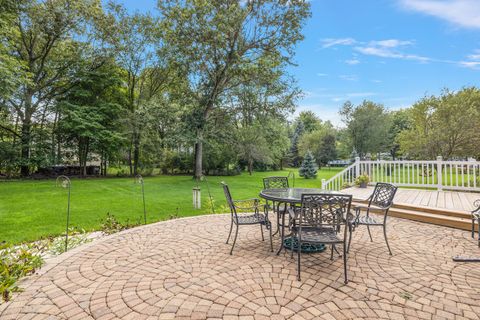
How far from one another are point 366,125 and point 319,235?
22208 mm

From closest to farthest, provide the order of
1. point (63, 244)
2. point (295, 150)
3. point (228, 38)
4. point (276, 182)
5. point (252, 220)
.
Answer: point (252, 220) → point (63, 244) → point (276, 182) → point (228, 38) → point (295, 150)

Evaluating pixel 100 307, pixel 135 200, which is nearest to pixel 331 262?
pixel 100 307

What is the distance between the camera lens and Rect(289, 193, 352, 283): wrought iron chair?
101 inches

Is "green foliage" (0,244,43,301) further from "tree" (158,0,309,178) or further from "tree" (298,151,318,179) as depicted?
"tree" (298,151,318,179)

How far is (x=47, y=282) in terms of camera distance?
2510 mm

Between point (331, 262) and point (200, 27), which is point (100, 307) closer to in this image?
point (331, 262)

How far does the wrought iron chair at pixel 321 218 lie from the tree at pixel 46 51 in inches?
633

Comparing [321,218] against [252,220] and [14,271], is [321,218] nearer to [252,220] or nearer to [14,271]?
[252,220]

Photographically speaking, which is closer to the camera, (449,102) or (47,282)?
(47,282)

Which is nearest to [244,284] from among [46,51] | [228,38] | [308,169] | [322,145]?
[228,38]

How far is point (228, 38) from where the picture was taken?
1295 cm

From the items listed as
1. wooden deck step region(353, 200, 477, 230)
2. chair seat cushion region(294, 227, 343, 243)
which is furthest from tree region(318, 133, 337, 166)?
chair seat cushion region(294, 227, 343, 243)

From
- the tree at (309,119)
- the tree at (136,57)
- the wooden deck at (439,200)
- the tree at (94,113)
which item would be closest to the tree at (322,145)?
the tree at (309,119)

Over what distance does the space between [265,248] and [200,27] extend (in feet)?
40.4
